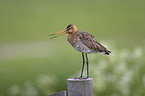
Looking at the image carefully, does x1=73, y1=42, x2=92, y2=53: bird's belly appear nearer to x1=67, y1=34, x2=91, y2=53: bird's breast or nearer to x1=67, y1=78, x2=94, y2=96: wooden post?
x1=67, y1=34, x2=91, y2=53: bird's breast

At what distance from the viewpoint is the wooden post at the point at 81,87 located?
292 centimetres

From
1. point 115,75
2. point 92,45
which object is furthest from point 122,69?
point 92,45

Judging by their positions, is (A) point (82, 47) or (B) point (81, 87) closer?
(B) point (81, 87)

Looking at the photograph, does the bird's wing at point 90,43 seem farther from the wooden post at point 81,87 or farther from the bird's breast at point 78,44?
the wooden post at point 81,87

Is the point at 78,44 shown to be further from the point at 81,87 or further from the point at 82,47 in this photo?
the point at 81,87

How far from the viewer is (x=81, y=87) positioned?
293 centimetres

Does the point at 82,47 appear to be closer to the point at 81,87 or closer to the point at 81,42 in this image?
the point at 81,42

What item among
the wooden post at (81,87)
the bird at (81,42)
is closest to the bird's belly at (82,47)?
the bird at (81,42)

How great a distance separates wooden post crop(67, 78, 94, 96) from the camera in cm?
292

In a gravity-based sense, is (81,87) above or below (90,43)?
below

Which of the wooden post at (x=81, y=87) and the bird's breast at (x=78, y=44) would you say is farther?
the bird's breast at (x=78, y=44)

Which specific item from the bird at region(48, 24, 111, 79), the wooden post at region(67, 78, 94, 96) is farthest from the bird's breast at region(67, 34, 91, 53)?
the wooden post at region(67, 78, 94, 96)

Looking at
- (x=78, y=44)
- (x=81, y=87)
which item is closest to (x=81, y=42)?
(x=78, y=44)

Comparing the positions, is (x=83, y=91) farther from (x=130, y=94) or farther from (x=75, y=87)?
(x=130, y=94)
